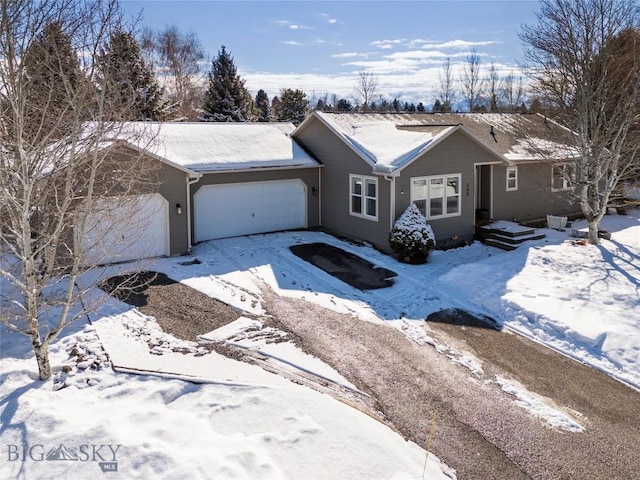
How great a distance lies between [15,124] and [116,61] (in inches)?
88.6

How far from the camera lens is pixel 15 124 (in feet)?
22.1

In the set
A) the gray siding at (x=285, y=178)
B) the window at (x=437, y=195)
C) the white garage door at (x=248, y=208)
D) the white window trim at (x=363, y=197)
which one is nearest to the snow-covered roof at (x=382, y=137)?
the white window trim at (x=363, y=197)

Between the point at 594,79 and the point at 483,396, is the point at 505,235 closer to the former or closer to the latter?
the point at 594,79

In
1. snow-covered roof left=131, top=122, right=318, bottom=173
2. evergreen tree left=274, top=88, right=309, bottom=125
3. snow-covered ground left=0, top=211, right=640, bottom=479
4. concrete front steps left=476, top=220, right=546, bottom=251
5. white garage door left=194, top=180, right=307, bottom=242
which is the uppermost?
evergreen tree left=274, top=88, right=309, bottom=125

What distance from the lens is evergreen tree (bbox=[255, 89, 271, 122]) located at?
43.1 m

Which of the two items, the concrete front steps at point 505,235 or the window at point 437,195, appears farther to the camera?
the concrete front steps at point 505,235

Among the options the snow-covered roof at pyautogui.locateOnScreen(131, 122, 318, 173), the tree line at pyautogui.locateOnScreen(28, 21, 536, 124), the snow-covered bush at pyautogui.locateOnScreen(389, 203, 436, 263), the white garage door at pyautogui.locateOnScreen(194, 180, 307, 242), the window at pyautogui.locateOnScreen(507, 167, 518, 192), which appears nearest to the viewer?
the snow-covered bush at pyautogui.locateOnScreen(389, 203, 436, 263)

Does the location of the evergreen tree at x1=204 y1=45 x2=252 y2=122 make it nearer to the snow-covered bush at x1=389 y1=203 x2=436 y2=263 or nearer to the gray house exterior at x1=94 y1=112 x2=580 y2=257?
the gray house exterior at x1=94 y1=112 x2=580 y2=257

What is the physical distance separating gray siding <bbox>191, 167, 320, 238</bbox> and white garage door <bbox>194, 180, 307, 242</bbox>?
0.15 metres

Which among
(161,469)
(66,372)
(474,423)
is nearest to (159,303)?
(66,372)

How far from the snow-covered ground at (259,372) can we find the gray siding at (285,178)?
260cm

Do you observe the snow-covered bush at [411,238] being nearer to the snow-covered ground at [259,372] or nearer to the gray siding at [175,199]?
the snow-covered ground at [259,372]

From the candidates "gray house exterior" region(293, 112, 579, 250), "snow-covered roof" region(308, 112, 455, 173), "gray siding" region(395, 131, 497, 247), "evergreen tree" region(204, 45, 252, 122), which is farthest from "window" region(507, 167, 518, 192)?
"evergreen tree" region(204, 45, 252, 122)

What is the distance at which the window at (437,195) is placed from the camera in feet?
56.0
